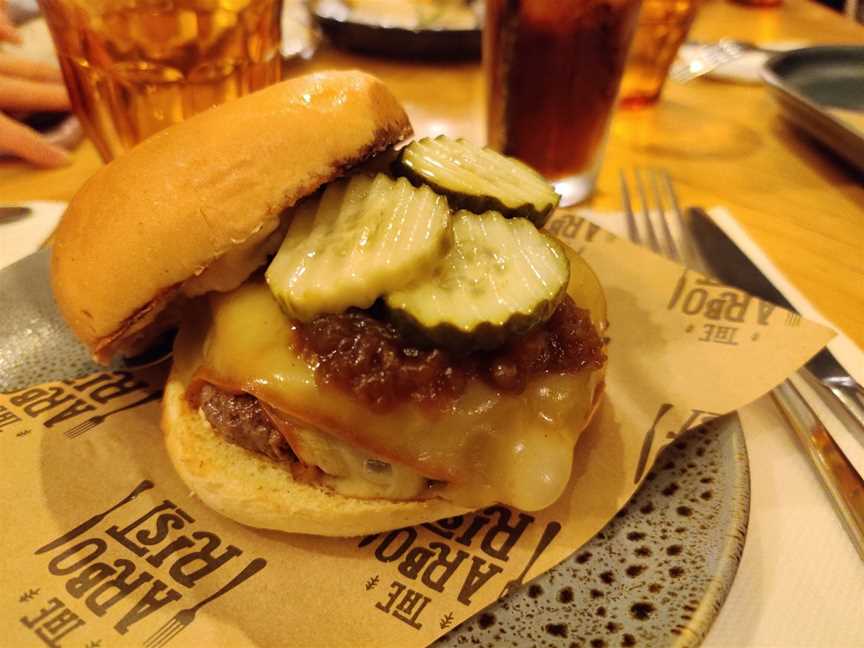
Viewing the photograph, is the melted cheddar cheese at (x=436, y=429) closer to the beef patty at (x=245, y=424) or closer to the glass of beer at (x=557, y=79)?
the beef patty at (x=245, y=424)

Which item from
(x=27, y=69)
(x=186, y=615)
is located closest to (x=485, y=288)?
(x=186, y=615)

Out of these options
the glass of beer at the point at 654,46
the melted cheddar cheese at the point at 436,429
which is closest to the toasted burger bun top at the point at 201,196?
the melted cheddar cheese at the point at 436,429

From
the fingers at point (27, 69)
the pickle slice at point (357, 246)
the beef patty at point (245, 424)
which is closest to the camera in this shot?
the pickle slice at point (357, 246)

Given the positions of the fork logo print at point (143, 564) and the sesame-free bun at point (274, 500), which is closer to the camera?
the fork logo print at point (143, 564)

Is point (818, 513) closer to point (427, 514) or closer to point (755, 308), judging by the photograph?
point (755, 308)

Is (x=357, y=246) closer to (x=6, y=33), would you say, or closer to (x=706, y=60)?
(x=6, y=33)

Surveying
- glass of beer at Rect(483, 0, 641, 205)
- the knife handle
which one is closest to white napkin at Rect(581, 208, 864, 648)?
the knife handle
